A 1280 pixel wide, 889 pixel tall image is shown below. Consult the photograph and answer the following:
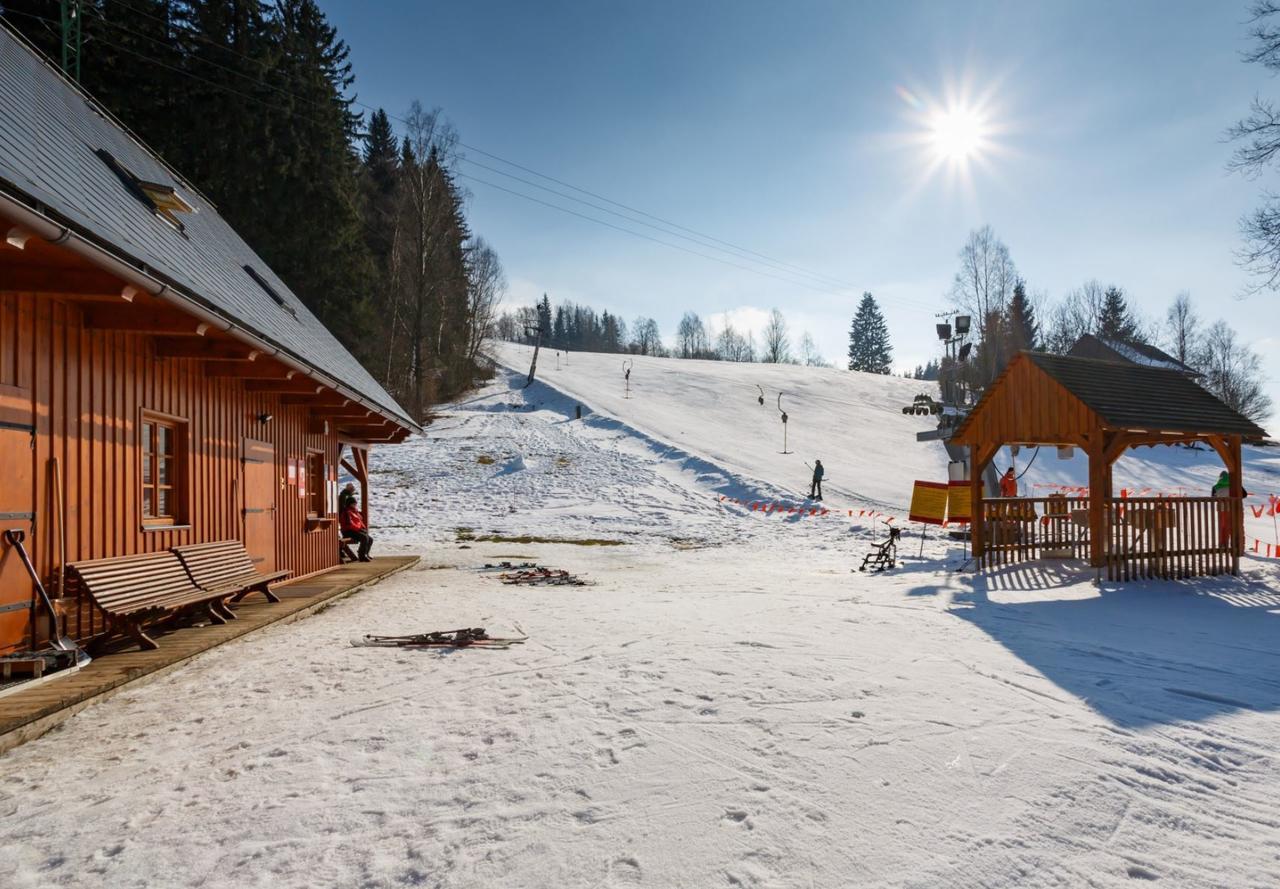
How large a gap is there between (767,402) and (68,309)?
44.9 m

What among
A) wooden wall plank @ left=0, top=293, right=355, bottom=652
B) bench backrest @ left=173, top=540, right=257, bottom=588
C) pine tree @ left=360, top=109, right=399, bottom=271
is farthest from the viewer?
pine tree @ left=360, top=109, right=399, bottom=271

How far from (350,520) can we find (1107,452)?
14.1m

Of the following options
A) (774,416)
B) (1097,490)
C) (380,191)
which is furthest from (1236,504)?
(380,191)

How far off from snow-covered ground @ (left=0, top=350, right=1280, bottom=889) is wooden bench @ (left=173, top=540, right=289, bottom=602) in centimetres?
77

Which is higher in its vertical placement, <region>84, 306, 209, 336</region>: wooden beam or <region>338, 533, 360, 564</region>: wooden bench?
<region>84, 306, 209, 336</region>: wooden beam

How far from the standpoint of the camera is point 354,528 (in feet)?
49.0

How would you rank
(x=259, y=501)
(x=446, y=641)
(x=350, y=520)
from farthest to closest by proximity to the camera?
1. (x=350, y=520)
2. (x=259, y=501)
3. (x=446, y=641)

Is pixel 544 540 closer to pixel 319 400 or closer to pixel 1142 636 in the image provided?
pixel 319 400

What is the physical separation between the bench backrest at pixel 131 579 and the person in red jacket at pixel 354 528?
7.28m

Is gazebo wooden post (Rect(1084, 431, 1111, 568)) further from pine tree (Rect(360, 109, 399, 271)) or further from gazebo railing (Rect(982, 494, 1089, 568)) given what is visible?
pine tree (Rect(360, 109, 399, 271))

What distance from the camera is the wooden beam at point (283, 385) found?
9911 millimetres

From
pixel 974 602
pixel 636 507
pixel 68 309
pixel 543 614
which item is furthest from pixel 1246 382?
pixel 68 309

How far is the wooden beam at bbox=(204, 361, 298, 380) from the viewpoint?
861cm

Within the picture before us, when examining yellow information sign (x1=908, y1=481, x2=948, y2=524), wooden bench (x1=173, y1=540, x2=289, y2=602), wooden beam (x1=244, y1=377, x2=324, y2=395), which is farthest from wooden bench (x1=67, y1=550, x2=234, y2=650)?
→ yellow information sign (x1=908, y1=481, x2=948, y2=524)
